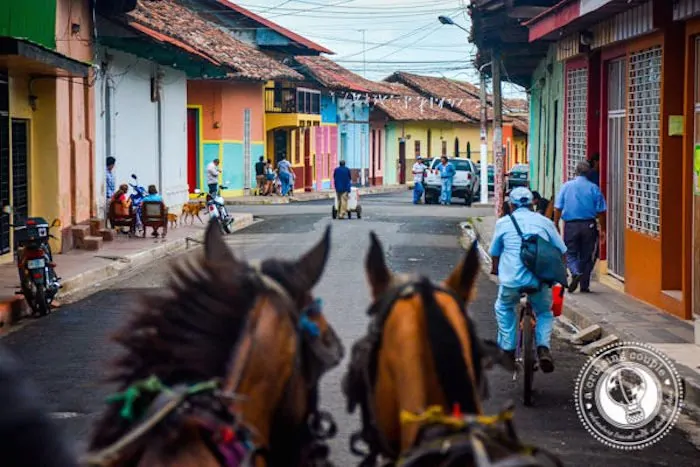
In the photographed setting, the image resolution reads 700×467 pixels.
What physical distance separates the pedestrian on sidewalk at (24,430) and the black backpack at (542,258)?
7.67 metres

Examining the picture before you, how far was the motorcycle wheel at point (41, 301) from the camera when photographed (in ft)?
47.6

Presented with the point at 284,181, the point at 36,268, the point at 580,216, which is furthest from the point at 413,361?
the point at 284,181

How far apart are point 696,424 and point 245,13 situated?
40773 mm

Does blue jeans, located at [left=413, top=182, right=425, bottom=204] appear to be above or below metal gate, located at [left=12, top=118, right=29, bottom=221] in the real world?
below

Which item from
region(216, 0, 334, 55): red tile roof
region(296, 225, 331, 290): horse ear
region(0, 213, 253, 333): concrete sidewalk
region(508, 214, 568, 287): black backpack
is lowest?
region(0, 213, 253, 333): concrete sidewalk

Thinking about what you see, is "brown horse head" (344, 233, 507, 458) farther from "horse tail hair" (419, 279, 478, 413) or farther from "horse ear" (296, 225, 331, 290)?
"horse ear" (296, 225, 331, 290)

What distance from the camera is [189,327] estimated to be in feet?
11.9

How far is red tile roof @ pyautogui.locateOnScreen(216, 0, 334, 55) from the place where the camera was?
157 ft

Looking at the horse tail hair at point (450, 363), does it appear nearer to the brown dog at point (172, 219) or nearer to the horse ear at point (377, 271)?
the horse ear at point (377, 271)

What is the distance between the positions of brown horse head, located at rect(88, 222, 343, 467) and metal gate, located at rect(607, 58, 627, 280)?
46.4 ft

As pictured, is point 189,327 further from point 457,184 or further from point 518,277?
point 457,184

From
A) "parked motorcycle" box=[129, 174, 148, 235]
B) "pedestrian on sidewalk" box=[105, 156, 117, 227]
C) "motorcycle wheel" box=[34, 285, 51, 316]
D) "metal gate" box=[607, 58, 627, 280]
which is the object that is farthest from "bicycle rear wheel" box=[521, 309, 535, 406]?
"pedestrian on sidewalk" box=[105, 156, 117, 227]

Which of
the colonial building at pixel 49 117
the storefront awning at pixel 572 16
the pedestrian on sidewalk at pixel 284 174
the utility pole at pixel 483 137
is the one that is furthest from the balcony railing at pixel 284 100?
the storefront awning at pixel 572 16

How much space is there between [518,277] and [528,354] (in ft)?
2.01
